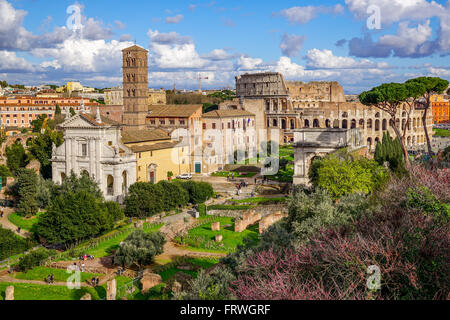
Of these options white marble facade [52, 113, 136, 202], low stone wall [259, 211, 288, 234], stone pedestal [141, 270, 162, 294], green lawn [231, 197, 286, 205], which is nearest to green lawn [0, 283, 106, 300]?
stone pedestal [141, 270, 162, 294]

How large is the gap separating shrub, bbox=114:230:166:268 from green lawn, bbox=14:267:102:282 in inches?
55.4

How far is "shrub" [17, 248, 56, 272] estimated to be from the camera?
82.8 feet

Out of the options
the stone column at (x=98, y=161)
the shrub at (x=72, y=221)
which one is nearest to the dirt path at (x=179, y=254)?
the shrub at (x=72, y=221)

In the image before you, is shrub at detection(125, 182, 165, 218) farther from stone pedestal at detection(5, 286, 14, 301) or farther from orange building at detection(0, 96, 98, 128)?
orange building at detection(0, 96, 98, 128)

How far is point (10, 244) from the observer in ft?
92.6

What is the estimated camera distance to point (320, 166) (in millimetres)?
32844

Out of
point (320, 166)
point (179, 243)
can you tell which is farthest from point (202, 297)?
point (320, 166)

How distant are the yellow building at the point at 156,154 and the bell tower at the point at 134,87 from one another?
591 centimetres

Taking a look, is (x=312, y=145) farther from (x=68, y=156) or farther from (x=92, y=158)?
(x=68, y=156)

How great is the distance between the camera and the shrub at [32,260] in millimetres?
25250

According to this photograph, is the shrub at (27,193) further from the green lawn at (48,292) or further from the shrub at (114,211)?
the green lawn at (48,292)

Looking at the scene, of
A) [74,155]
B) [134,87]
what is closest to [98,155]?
[74,155]
